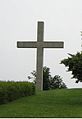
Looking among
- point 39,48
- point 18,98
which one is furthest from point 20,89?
point 39,48

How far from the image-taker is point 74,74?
77.1ft

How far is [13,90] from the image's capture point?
82.0ft

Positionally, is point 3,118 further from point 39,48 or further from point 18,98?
point 39,48

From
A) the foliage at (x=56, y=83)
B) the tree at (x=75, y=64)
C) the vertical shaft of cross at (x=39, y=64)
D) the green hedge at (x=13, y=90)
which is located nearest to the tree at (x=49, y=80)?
the foliage at (x=56, y=83)

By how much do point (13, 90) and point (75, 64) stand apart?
4244mm

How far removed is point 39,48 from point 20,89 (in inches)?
375

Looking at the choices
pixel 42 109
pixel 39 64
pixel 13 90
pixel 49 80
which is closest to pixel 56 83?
pixel 49 80

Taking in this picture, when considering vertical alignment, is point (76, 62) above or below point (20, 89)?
above

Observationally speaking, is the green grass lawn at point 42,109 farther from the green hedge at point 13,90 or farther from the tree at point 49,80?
the tree at point 49,80

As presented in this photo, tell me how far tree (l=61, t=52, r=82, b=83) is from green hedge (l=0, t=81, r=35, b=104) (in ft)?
11.1

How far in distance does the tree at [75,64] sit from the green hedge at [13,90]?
3384mm

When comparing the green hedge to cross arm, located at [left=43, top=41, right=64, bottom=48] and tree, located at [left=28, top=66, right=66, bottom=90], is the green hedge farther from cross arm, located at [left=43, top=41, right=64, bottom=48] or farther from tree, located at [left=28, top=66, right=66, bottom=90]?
tree, located at [left=28, top=66, right=66, bottom=90]

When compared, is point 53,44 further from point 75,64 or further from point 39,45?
point 75,64

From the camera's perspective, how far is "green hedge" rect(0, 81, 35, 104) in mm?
22934
